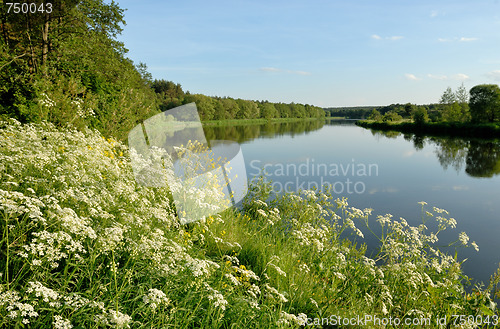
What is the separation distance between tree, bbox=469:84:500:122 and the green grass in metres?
55.1

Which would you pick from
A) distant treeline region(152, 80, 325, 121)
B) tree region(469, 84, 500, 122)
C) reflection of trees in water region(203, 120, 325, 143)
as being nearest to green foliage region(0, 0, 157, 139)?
reflection of trees in water region(203, 120, 325, 143)

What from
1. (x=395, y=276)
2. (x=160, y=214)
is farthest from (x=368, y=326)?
(x=160, y=214)

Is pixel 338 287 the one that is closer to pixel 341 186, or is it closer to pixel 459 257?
pixel 459 257

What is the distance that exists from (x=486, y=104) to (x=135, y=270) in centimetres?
5938

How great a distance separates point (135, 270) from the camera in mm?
2775

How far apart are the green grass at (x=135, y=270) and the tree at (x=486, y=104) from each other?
55.1 m

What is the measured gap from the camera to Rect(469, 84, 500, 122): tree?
46.1m

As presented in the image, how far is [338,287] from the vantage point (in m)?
4.10

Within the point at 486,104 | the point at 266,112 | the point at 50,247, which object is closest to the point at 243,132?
the point at 486,104

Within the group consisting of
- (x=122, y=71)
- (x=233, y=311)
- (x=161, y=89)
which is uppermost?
(x=161, y=89)

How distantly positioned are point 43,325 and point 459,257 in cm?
955

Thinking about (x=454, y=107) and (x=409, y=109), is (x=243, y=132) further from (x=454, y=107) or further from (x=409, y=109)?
(x=409, y=109)

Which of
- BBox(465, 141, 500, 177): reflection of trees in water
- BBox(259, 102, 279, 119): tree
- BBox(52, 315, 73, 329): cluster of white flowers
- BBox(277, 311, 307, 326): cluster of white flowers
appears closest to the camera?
BBox(52, 315, 73, 329): cluster of white flowers

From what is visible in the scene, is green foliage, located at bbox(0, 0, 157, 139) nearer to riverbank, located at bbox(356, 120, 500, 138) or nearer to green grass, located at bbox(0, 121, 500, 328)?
green grass, located at bbox(0, 121, 500, 328)
